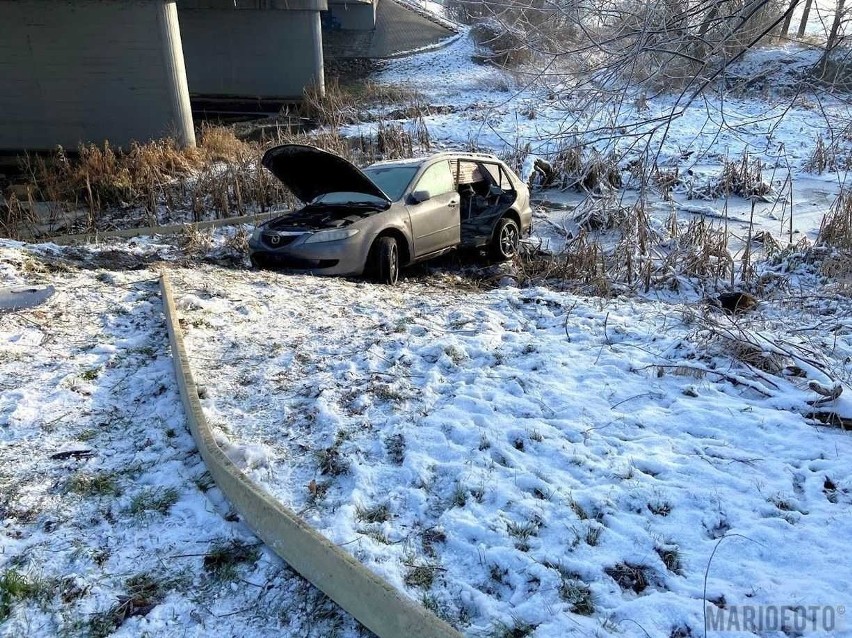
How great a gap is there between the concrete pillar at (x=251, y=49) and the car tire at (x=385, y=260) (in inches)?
694

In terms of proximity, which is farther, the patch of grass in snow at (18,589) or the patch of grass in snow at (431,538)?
the patch of grass in snow at (431,538)

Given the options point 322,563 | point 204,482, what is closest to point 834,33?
point 322,563

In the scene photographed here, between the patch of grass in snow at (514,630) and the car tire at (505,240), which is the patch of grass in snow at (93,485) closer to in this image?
the patch of grass in snow at (514,630)

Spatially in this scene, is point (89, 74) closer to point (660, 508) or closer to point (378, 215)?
point (378, 215)

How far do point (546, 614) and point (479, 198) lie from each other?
6.90 metres

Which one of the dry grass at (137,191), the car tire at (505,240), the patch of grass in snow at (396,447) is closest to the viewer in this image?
the patch of grass in snow at (396,447)

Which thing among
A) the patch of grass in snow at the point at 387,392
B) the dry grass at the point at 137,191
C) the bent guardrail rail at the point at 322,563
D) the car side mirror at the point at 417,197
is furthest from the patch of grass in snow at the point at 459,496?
the dry grass at the point at 137,191

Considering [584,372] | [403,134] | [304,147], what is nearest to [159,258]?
[304,147]

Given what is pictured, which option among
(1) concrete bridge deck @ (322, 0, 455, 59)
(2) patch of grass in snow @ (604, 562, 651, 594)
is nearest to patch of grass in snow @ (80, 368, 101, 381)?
(2) patch of grass in snow @ (604, 562, 651, 594)

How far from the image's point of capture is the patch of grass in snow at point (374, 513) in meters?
2.81

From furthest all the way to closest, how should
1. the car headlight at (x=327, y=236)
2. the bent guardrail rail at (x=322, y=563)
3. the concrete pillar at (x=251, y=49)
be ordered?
the concrete pillar at (x=251, y=49) → the car headlight at (x=327, y=236) → the bent guardrail rail at (x=322, y=563)

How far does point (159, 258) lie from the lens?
7.43 metres

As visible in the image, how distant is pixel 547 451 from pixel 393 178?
4.98 meters

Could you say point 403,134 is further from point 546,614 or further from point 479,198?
point 546,614
